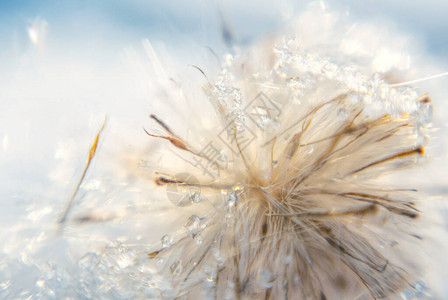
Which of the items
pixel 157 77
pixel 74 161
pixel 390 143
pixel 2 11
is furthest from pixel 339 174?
pixel 2 11

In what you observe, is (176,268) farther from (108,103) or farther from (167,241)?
(108,103)

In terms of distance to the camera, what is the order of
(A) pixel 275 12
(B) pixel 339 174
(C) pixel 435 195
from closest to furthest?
(B) pixel 339 174, (C) pixel 435 195, (A) pixel 275 12

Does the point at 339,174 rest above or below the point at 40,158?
above

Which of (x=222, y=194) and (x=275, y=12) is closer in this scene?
(x=222, y=194)

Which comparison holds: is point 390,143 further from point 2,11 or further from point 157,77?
point 2,11

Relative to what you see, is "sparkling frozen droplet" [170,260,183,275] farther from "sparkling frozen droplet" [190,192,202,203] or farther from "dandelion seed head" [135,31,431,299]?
"sparkling frozen droplet" [190,192,202,203]

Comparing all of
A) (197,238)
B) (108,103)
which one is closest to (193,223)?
(197,238)

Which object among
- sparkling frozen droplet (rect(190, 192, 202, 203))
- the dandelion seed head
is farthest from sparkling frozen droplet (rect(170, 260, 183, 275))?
sparkling frozen droplet (rect(190, 192, 202, 203))
